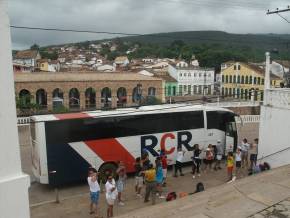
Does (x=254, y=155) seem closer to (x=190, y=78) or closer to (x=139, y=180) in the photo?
(x=139, y=180)

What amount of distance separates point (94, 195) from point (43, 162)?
9.41 ft

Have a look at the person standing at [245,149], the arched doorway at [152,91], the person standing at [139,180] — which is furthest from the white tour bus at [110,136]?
the arched doorway at [152,91]

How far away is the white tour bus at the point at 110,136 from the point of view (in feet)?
38.0

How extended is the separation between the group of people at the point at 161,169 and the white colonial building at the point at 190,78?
47.6 m

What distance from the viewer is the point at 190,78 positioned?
66.9 meters

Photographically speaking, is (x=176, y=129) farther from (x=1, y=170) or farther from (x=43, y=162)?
(x=1, y=170)

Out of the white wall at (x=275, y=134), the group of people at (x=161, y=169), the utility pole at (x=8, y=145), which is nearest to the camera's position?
the utility pole at (x=8, y=145)

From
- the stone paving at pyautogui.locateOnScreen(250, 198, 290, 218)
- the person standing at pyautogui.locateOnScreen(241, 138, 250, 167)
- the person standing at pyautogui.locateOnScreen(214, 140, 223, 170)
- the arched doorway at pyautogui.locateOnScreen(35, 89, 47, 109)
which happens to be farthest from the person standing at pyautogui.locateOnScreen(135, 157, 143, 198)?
the arched doorway at pyautogui.locateOnScreen(35, 89, 47, 109)

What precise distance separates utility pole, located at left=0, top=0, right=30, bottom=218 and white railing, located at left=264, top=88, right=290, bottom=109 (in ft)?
36.7

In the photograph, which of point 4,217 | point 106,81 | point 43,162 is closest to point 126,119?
point 43,162

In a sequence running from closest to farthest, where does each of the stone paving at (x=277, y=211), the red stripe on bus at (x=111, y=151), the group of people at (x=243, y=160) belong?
the stone paving at (x=277, y=211) → the red stripe on bus at (x=111, y=151) → the group of people at (x=243, y=160)

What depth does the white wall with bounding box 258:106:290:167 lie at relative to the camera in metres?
13.1

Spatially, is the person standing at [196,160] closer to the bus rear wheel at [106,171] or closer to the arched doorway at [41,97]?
the bus rear wheel at [106,171]

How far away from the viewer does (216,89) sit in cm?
7162
